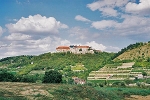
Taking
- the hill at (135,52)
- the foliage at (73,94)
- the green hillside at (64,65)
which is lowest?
the foliage at (73,94)

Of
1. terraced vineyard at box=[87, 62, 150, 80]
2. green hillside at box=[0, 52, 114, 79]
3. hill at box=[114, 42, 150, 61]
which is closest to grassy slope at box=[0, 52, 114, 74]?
green hillside at box=[0, 52, 114, 79]

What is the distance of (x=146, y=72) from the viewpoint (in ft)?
348

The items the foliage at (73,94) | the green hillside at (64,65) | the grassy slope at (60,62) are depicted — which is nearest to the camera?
the foliage at (73,94)

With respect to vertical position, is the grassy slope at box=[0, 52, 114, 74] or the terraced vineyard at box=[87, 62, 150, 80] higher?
the grassy slope at box=[0, 52, 114, 74]

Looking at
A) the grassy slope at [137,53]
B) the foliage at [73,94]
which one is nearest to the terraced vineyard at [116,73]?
the grassy slope at [137,53]

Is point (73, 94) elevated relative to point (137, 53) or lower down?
lower down

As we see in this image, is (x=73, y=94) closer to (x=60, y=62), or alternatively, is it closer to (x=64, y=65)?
(x=64, y=65)

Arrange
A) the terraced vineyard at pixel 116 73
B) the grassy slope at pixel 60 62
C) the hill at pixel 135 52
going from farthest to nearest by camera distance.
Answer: the hill at pixel 135 52
the grassy slope at pixel 60 62
the terraced vineyard at pixel 116 73

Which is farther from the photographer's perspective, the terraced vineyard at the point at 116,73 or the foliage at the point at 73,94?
the terraced vineyard at the point at 116,73

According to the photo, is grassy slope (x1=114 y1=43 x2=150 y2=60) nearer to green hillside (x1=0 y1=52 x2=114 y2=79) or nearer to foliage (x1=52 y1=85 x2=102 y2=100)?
green hillside (x1=0 y1=52 x2=114 y2=79)

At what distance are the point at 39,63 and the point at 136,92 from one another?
112 meters

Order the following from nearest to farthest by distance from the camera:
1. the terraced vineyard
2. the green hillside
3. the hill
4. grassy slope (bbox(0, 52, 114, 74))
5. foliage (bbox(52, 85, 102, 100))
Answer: foliage (bbox(52, 85, 102, 100)), the terraced vineyard, the green hillside, grassy slope (bbox(0, 52, 114, 74)), the hill

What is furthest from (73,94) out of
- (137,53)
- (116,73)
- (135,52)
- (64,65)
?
(135,52)

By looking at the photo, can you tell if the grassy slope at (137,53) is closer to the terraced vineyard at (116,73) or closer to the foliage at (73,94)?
the terraced vineyard at (116,73)
